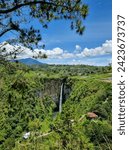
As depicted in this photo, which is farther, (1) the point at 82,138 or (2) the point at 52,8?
(2) the point at 52,8

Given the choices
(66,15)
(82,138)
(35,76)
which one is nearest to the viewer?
(82,138)

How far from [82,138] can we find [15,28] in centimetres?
300

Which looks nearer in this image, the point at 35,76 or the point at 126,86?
the point at 126,86

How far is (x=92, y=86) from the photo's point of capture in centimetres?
4338

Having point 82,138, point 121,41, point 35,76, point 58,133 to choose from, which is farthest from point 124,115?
point 35,76

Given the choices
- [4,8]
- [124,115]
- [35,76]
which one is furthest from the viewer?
[35,76]

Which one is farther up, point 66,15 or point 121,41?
point 66,15

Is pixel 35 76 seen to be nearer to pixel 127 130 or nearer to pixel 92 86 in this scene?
pixel 92 86

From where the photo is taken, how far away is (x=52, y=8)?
22.1ft

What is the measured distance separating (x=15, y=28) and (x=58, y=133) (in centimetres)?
266

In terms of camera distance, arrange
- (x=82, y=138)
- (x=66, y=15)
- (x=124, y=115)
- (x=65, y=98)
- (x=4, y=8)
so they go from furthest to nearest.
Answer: (x=65, y=98)
(x=66, y=15)
(x=4, y=8)
(x=82, y=138)
(x=124, y=115)

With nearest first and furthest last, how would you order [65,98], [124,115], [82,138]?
[124,115] < [82,138] < [65,98]

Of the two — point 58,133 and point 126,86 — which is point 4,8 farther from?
point 126,86

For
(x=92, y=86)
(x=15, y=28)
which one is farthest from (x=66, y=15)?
(x=92, y=86)
